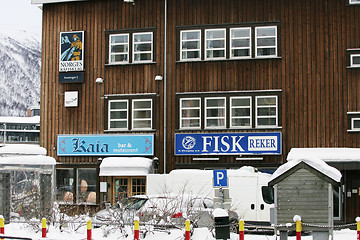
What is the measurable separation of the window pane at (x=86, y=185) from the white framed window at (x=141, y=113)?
3199 mm

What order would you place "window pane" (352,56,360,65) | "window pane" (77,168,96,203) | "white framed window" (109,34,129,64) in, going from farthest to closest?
1. "white framed window" (109,34,129,64)
2. "window pane" (77,168,96,203)
3. "window pane" (352,56,360,65)

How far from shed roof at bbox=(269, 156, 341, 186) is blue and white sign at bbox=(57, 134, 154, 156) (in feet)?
41.3

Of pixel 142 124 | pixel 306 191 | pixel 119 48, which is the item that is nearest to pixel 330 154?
pixel 142 124

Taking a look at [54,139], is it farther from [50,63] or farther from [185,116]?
[185,116]

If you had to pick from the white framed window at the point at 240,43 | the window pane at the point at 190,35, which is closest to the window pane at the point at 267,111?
the white framed window at the point at 240,43

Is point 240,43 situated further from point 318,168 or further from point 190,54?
point 318,168

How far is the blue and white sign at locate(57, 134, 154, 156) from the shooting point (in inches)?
1110

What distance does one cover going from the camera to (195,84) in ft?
92.3

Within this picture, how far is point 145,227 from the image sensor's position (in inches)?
654

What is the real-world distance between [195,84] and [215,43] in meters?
2.22

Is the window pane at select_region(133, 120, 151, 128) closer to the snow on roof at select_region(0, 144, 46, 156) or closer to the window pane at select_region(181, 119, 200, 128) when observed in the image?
the window pane at select_region(181, 119, 200, 128)

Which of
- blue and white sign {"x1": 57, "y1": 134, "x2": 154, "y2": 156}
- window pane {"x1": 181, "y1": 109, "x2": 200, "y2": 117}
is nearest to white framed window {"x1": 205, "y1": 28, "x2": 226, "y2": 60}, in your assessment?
window pane {"x1": 181, "y1": 109, "x2": 200, "y2": 117}

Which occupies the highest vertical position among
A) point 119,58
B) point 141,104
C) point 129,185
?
point 119,58

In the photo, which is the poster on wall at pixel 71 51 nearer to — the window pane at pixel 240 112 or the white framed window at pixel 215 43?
the white framed window at pixel 215 43
